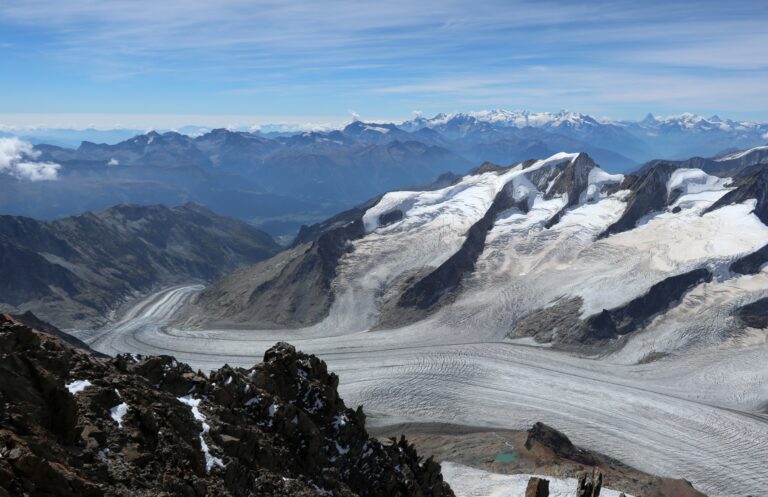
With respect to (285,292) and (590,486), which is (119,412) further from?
(285,292)

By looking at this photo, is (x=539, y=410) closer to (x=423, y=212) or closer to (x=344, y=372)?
(x=344, y=372)

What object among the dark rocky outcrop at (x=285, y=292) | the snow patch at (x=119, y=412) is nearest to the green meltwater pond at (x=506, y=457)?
the snow patch at (x=119, y=412)

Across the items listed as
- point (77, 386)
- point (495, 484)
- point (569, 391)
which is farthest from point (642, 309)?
point (77, 386)

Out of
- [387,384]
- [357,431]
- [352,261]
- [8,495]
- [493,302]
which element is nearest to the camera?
[8,495]

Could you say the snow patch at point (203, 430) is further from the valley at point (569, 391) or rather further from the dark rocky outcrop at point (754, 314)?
the dark rocky outcrop at point (754, 314)

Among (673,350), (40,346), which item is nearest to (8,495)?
(40,346)

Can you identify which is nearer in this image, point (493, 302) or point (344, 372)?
point (344, 372)
